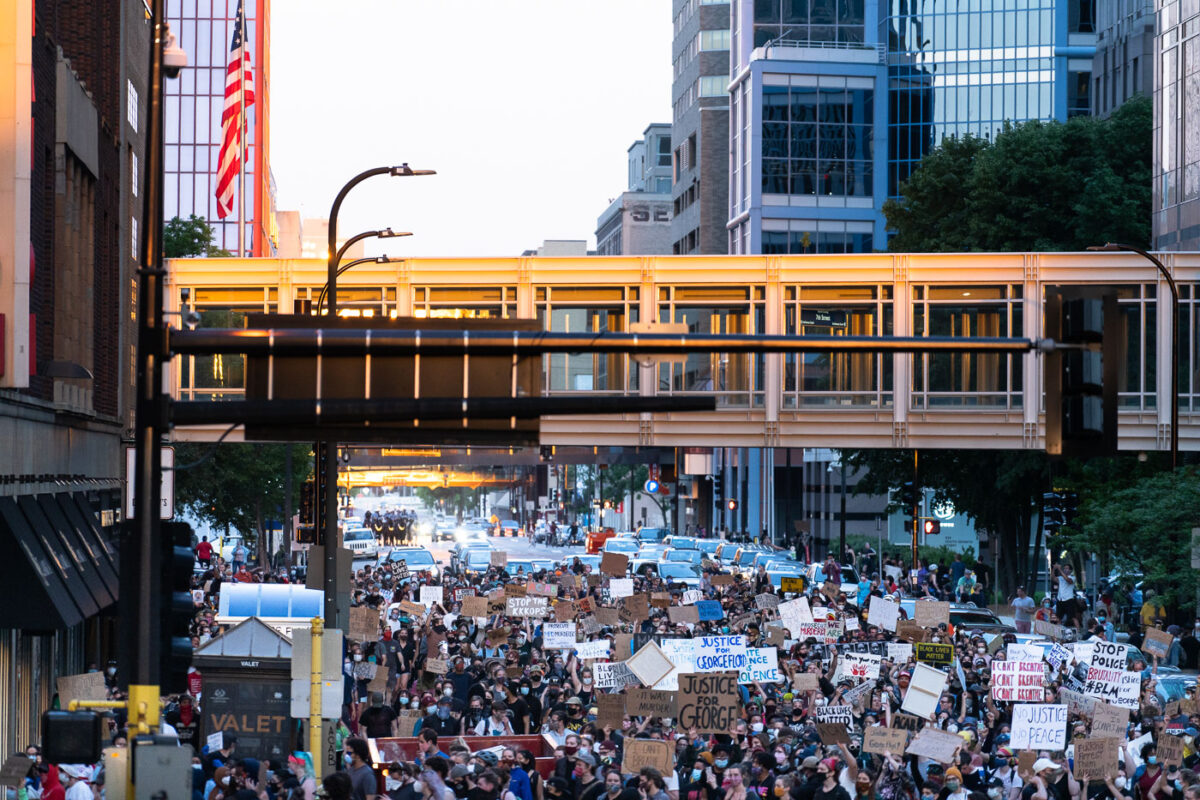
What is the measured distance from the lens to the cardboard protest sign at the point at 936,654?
23.8 metres

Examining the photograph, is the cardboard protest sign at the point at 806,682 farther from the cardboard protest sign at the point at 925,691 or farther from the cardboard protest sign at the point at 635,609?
the cardboard protest sign at the point at 635,609

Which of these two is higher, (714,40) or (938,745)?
(714,40)

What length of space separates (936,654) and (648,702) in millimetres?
5757

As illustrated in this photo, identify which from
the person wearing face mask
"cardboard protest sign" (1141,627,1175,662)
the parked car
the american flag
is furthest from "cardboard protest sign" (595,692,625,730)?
the parked car

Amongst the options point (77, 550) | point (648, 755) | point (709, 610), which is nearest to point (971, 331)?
point (709, 610)

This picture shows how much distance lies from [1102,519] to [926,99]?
69967 mm

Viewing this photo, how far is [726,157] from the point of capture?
12131 cm

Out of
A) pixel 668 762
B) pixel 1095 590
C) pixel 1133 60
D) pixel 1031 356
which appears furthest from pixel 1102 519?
pixel 1133 60

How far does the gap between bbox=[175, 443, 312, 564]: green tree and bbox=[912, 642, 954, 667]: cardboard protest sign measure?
106 ft

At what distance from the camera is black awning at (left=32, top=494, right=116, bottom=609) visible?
22984 mm

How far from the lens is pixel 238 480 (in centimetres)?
5547

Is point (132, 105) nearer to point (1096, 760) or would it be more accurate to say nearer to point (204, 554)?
point (204, 554)

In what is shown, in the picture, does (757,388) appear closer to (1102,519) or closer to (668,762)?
(1102,519)

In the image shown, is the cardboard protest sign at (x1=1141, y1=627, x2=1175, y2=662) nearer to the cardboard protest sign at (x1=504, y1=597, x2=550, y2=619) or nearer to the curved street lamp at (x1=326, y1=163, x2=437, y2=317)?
the cardboard protest sign at (x1=504, y1=597, x2=550, y2=619)
